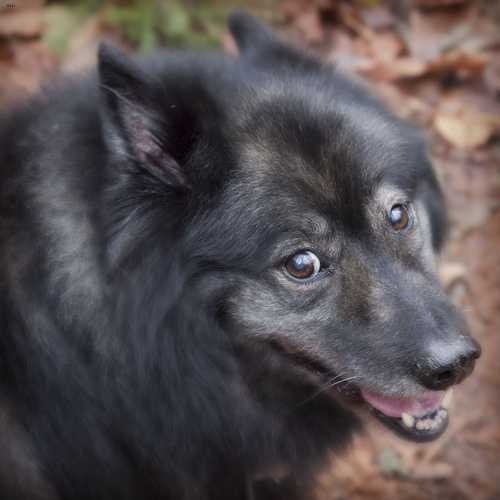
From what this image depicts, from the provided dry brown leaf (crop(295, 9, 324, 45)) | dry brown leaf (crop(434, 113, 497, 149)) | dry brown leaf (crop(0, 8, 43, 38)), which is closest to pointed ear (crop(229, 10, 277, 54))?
dry brown leaf (crop(0, 8, 43, 38))

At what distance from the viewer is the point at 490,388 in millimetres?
4988

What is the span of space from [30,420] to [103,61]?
150 centimetres

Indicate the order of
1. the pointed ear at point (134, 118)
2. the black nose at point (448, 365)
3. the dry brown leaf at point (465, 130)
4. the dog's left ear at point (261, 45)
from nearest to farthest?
the pointed ear at point (134, 118), the black nose at point (448, 365), the dog's left ear at point (261, 45), the dry brown leaf at point (465, 130)

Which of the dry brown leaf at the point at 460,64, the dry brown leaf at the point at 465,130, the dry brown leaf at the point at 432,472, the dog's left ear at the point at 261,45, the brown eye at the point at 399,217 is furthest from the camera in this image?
the dry brown leaf at the point at 460,64

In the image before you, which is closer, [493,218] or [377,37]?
[493,218]

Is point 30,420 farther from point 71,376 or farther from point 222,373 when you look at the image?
point 222,373

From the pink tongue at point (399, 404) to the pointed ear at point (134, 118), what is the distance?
120 centimetres

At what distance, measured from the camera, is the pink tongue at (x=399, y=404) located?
3.21 metres

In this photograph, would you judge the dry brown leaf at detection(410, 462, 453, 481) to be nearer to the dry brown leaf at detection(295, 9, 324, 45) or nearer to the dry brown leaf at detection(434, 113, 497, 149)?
the dry brown leaf at detection(434, 113, 497, 149)

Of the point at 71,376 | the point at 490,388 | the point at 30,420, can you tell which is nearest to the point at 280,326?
the point at 71,376

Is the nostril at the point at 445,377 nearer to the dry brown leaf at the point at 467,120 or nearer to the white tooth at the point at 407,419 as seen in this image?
the white tooth at the point at 407,419

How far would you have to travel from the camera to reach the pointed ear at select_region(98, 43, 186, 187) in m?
2.68

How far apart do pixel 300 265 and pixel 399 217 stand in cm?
51

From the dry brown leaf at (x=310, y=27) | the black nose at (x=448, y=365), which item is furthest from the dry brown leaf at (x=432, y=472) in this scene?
the dry brown leaf at (x=310, y=27)
